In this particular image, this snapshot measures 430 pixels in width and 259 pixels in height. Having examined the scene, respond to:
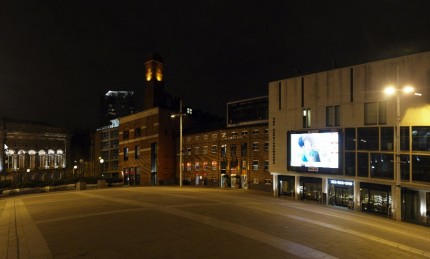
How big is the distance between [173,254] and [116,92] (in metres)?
186

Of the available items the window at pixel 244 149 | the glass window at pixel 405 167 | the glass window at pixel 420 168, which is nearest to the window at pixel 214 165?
the window at pixel 244 149

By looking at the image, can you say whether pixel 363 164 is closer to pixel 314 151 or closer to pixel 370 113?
pixel 370 113

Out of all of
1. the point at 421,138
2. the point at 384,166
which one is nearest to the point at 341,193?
the point at 384,166

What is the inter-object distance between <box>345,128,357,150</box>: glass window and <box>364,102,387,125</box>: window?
181cm

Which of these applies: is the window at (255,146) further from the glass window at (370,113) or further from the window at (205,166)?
the glass window at (370,113)

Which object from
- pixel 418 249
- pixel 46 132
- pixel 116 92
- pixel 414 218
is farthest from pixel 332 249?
pixel 116 92

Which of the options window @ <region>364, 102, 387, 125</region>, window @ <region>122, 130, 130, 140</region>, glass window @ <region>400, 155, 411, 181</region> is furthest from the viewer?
window @ <region>122, 130, 130, 140</region>

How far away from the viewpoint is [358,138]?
3381cm

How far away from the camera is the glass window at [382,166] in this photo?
1222 inches

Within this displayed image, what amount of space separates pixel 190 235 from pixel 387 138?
2428 cm

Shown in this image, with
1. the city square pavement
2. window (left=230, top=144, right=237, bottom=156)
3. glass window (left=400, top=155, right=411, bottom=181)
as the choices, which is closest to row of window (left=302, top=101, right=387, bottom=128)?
glass window (left=400, top=155, right=411, bottom=181)

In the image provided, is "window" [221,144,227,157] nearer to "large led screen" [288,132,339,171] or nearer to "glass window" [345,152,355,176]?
"large led screen" [288,132,339,171]

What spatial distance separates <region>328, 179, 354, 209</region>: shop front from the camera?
113 ft

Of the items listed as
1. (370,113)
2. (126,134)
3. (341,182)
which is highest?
(370,113)
